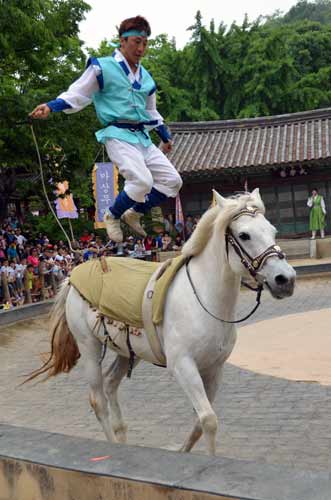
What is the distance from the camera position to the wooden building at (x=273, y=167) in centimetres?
2509

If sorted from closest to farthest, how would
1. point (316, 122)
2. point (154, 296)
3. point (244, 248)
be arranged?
point (244, 248) < point (154, 296) < point (316, 122)

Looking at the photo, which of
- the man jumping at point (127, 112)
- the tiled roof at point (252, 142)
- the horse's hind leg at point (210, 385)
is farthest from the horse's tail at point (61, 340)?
the tiled roof at point (252, 142)

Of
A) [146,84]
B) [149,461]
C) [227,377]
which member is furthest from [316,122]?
[149,461]

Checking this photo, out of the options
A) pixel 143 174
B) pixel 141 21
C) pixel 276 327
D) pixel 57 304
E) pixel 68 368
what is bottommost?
pixel 276 327

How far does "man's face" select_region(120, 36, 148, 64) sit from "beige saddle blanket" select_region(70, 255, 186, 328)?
1.67 metres

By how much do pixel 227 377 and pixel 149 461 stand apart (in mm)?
4742

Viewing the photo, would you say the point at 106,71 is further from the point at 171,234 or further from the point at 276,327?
the point at 171,234

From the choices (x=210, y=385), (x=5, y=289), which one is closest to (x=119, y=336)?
(x=210, y=385)

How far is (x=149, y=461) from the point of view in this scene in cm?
329

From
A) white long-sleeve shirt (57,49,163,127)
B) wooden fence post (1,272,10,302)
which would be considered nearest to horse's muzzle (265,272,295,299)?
white long-sleeve shirt (57,49,163,127)

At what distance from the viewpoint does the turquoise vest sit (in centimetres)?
498

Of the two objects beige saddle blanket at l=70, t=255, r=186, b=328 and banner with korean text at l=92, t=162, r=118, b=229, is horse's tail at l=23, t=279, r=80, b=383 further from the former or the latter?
banner with korean text at l=92, t=162, r=118, b=229

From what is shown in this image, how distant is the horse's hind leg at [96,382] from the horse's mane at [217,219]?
1370mm

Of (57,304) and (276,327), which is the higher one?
(57,304)
